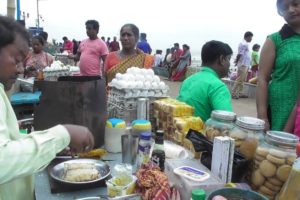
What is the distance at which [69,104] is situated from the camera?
1.69 meters

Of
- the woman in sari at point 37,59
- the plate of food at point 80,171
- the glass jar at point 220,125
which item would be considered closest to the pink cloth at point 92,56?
the woman in sari at point 37,59

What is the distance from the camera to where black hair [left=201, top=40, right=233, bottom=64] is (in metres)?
2.58

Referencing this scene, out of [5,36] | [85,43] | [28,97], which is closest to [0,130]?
[5,36]

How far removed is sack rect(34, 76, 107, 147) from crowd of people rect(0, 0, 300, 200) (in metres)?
0.32

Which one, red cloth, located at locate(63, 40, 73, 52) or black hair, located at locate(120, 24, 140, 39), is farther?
red cloth, located at locate(63, 40, 73, 52)

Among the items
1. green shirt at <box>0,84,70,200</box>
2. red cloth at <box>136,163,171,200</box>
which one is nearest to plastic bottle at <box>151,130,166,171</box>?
red cloth at <box>136,163,171,200</box>

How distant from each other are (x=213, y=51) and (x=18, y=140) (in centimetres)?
193

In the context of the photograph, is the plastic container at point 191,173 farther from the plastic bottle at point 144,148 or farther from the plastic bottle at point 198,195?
the plastic bottle at point 144,148

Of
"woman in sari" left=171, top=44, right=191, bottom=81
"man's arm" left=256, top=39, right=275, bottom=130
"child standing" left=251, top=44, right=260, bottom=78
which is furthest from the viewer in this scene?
"woman in sari" left=171, top=44, right=191, bottom=81

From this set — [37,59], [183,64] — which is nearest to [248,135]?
[37,59]

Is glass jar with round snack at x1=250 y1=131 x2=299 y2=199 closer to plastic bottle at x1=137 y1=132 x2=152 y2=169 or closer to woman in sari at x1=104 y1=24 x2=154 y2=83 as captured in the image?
plastic bottle at x1=137 y1=132 x2=152 y2=169

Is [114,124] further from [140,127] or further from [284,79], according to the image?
[284,79]

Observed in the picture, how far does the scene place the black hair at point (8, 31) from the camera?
1.13 meters

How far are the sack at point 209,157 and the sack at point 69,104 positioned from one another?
610mm
